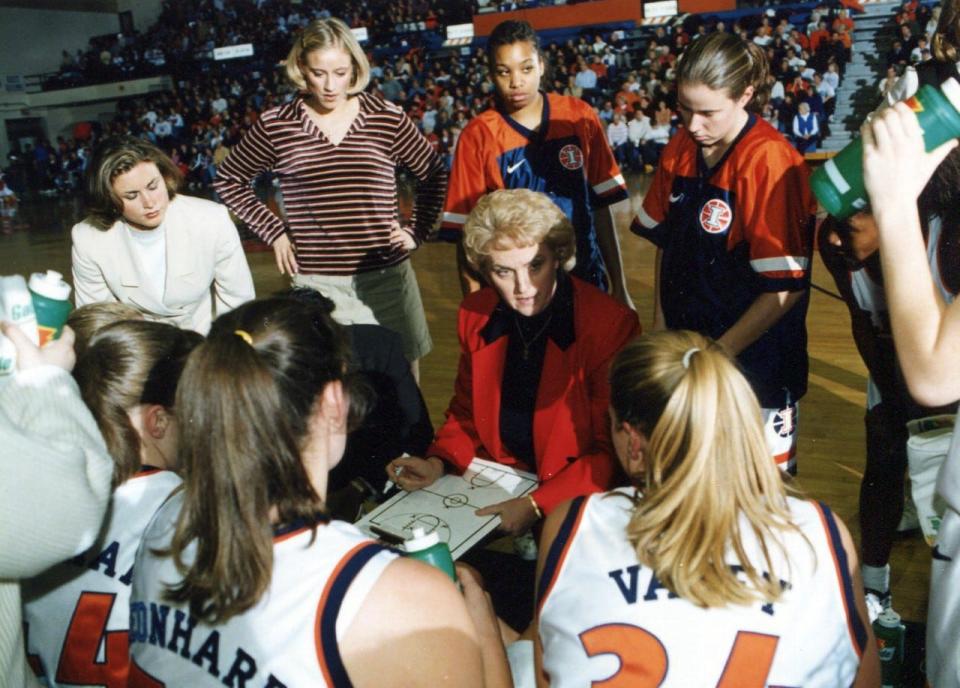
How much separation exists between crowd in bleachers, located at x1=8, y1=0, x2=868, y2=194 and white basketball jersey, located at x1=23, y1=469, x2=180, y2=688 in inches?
311

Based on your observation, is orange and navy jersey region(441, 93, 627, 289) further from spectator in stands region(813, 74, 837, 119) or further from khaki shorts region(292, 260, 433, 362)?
spectator in stands region(813, 74, 837, 119)

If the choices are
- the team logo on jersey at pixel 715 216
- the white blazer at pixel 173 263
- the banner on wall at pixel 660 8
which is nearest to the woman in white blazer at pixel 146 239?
the white blazer at pixel 173 263

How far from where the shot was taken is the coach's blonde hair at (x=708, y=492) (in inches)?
41.9

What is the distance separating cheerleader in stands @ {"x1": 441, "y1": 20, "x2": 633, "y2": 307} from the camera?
246 centimetres

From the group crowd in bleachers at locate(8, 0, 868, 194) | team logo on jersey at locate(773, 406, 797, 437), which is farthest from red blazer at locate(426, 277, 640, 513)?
crowd in bleachers at locate(8, 0, 868, 194)

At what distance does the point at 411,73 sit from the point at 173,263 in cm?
1672

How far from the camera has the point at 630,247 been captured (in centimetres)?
686

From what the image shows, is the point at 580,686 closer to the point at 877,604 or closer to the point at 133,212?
the point at 877,604

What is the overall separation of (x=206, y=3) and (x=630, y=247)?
74.7 feet

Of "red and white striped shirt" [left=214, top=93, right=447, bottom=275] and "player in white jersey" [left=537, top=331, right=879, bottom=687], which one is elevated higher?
"red and white striped shirt" [left=214, top=93, right=447, bottom=275]

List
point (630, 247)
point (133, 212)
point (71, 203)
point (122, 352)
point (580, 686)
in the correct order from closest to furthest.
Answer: point (580, 686) → point (122, 352) → point (133, 212) → point (630, 247) → point (71, 203)

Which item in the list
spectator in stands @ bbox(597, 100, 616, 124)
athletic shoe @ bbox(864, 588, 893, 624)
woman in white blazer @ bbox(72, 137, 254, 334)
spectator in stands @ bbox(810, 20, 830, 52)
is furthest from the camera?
spectator in stands @ bbox(597, 100, 616, 124)

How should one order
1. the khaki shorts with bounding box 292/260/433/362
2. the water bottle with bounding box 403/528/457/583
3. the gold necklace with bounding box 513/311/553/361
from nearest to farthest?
the water bottle with bounding box 403/528/457/583 → the gold necklace with bounding box 513/311/553/361 → the khaki shorts with bounding box 292/260/433/362

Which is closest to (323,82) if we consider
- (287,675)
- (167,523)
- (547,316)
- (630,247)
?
(547,316)
